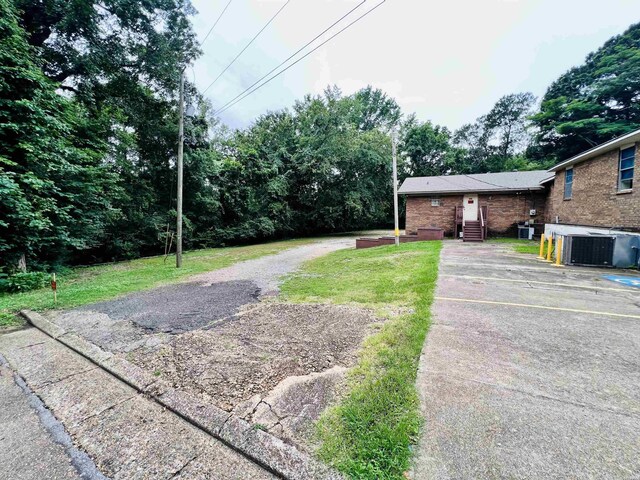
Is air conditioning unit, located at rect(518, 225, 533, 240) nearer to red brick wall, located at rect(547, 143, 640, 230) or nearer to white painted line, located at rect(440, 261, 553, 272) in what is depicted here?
red brick wall, located at rect(547, 143, 640, 230)

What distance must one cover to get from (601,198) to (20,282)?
18.5 meters

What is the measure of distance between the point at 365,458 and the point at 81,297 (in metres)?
7.10

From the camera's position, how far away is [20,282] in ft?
22.0

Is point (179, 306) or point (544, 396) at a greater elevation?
point (544, 396)

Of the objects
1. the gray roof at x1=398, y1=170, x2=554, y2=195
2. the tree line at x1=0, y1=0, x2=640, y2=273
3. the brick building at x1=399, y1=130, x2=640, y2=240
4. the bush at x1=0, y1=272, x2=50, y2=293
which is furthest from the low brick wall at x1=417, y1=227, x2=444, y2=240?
the bush at x1=0, y1=272, x2=50, y2=293

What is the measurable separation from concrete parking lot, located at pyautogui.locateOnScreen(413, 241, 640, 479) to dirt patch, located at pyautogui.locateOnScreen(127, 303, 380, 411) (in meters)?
1.05

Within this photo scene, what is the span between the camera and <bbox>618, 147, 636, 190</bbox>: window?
8164 mm

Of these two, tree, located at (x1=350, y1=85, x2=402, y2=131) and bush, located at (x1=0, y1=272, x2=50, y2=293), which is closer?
bush, located at (x1=0, y1=272, x2=50, y2=293)

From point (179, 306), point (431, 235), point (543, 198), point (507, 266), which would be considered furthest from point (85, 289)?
point (543, 198)

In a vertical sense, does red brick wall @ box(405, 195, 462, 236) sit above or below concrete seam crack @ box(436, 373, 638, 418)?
above

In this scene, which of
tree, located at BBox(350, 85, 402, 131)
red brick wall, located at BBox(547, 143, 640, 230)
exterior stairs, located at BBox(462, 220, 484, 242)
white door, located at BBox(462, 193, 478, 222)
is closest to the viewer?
red brick wall, located at BBox(547, 143, 640, 230)

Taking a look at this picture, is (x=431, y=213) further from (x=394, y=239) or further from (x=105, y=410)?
(x=105, y=410)

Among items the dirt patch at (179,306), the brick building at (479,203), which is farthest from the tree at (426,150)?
the dirt patch at (179,306)

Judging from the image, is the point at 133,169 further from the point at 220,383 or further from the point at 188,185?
the point at 220,383
